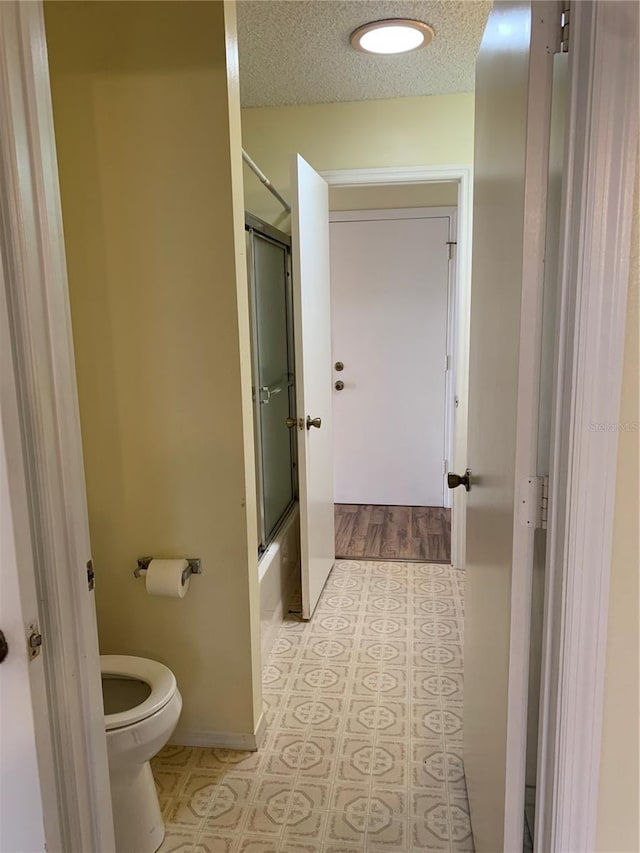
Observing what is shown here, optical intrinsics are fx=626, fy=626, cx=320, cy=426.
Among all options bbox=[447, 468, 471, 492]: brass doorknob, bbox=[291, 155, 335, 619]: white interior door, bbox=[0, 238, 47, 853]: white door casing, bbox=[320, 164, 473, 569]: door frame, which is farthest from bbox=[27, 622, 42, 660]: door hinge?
bbox=[320, 164, 473, 569]: door frame

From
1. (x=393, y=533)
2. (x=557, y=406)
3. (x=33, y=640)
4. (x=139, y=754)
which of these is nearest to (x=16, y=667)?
(x=33, y=640)

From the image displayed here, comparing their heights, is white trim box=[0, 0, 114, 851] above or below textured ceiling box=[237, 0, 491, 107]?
below

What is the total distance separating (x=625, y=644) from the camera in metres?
0.94

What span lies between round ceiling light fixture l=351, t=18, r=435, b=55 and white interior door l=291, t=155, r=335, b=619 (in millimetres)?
465

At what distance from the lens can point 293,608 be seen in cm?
292

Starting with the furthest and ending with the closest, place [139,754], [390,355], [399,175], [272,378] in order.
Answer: [390,355] < [272,378] < [399,175] < [139,754]

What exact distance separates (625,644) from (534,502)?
0.24m

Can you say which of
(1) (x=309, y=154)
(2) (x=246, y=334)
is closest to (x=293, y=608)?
(2) (x=246, y=334)

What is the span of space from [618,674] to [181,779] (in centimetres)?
143

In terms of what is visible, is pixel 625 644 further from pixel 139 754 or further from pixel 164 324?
pixel 164 324

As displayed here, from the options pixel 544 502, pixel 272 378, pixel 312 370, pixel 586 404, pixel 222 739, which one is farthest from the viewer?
pixel 272 378

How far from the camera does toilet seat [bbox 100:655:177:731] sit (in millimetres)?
1514

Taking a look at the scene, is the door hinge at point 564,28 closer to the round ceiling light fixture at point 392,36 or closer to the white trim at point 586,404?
the white trim at point 586,404

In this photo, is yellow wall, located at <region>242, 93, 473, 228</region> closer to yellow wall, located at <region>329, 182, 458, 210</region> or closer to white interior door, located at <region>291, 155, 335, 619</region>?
white interior door, located at <region>291, 155, 335, 619</region>
